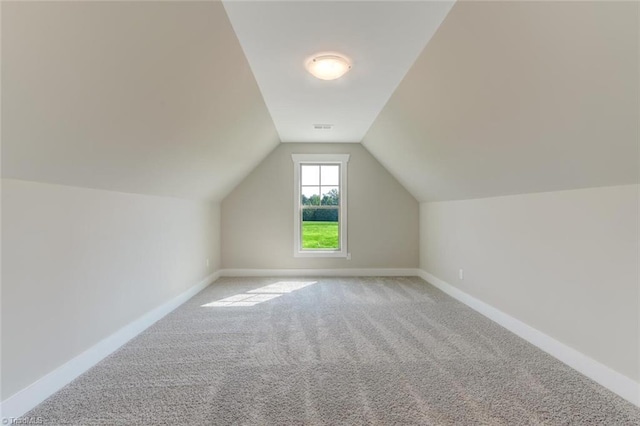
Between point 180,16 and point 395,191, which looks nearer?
point 180,16

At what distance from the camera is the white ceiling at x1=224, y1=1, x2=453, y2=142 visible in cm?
190

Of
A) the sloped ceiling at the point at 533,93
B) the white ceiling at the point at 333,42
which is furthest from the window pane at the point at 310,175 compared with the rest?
the sloped ceiling at the point at 533,93

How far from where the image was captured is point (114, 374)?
2.22 m

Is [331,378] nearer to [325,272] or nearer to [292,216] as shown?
[325,272]

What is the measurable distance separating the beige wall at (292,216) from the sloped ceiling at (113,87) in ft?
8.38

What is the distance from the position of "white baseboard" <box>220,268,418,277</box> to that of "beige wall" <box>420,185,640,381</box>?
5.94 feet

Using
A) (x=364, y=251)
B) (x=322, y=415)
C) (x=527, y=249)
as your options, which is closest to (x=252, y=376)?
(x=322, y=415)

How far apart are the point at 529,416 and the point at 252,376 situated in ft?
5.58

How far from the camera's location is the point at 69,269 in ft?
7.04

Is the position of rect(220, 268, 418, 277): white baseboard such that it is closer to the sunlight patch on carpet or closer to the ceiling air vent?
the sunlight patch on carpet

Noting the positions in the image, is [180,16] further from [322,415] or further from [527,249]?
[527,249]

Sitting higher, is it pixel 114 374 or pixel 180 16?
pixel 180 16

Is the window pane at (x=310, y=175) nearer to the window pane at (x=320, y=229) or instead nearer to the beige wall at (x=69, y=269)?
the window pane at (x=320, y=229)

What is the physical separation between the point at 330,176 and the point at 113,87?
421 cm
